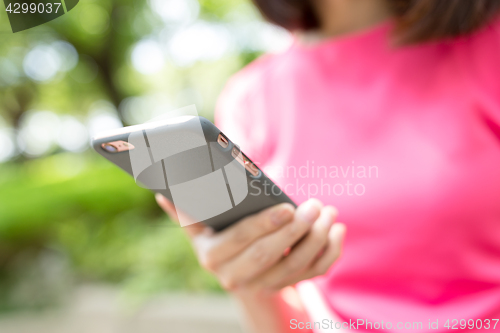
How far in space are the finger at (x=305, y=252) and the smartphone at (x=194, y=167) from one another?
0.17 ft

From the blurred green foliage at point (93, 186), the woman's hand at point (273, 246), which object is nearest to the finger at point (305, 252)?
the woman's hand at point (273, 246)

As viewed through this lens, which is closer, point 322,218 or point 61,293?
point 322,218

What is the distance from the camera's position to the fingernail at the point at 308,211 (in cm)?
49

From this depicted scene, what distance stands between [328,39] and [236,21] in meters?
3.11

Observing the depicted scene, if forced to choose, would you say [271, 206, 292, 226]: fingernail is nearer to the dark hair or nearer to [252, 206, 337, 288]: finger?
[252, 206, 337, 288]: finger

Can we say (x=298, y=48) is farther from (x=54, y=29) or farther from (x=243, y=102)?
(x=54, y=29)

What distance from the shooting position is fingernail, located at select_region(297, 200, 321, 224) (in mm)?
490

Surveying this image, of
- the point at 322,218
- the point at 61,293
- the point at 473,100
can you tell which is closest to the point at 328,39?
the point at 473,100

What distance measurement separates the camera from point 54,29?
4.07m

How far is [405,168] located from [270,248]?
25 centimetres

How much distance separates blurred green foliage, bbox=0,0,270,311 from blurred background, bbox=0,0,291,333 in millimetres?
11

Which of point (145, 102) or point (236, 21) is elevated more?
point (236, 21)

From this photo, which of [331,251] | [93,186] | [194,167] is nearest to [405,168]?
[331,251]

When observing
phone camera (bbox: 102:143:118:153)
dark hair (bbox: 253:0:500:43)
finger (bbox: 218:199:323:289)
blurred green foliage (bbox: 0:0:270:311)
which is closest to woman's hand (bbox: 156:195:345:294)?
finger (bbox: 218:199:323:289)
